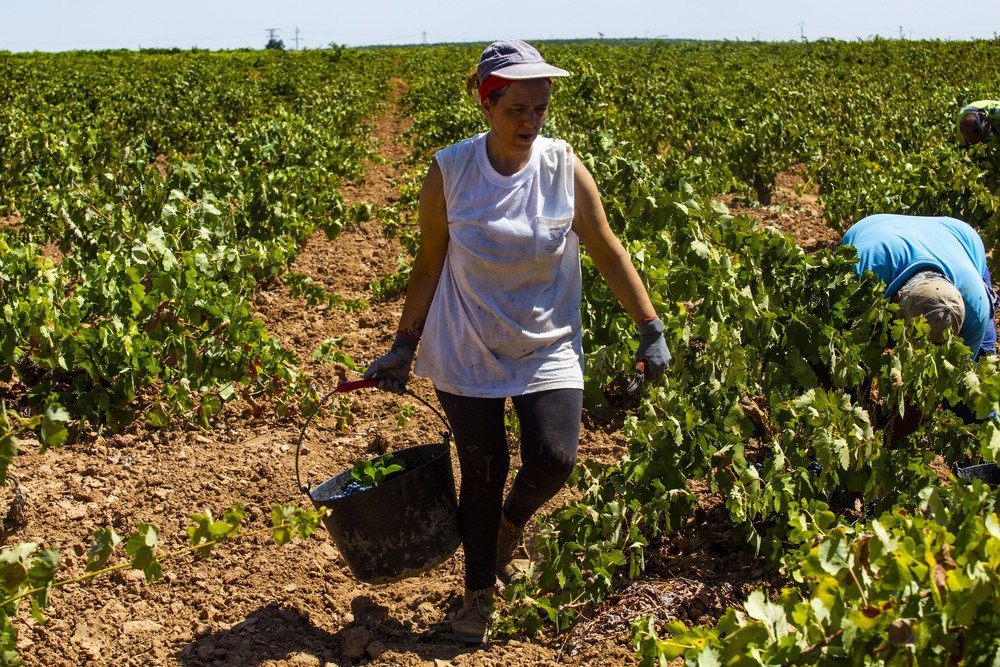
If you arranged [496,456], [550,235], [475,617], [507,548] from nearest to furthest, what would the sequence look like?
[550,235] < [496,456] < [475,617] < [507,548]

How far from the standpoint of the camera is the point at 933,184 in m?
5.98

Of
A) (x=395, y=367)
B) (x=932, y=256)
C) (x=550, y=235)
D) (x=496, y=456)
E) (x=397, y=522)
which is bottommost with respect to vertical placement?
(x=397, y=522)

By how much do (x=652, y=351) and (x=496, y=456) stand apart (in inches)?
20.5

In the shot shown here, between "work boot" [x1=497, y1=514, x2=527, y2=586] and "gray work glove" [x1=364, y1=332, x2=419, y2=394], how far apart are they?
531mm

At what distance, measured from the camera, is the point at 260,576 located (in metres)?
3.02

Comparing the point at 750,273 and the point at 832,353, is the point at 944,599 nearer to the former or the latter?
the point at 832,353

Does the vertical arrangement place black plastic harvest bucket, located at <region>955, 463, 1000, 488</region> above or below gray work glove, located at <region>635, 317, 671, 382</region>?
below

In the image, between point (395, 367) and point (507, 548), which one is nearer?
point (395, 367)

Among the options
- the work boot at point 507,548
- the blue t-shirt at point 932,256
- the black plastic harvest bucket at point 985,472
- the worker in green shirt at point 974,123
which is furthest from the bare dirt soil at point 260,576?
the worker in green shirt at point 974,123

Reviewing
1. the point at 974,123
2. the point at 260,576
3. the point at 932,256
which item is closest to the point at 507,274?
the point at 260,576

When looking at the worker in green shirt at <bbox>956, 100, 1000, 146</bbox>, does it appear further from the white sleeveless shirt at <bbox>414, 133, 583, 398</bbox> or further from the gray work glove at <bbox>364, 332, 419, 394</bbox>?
the gray work glove at <bbox>364, 332, 419, 394</bbox>

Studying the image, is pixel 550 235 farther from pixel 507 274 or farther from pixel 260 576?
pixel 260 576

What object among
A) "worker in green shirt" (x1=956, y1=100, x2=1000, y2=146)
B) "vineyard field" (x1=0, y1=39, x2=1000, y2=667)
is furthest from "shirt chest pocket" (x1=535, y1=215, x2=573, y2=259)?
"worker in green shirt" (x1=956, y1=100, x2=1000, y2=146)

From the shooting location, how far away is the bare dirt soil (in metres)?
2.60
